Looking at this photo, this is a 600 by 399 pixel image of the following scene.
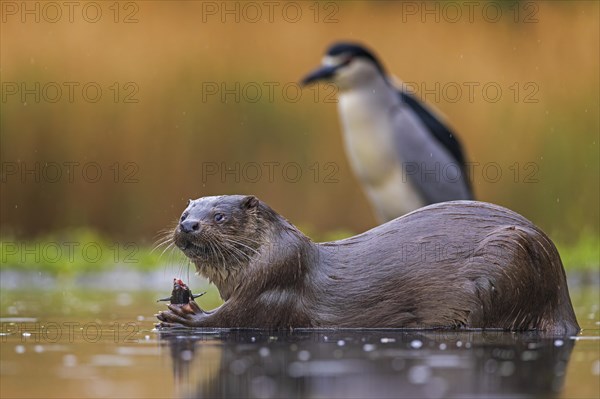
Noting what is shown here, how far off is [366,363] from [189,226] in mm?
2332

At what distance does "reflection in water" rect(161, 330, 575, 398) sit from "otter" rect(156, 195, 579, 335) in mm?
204

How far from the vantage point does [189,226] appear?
7.77 metres

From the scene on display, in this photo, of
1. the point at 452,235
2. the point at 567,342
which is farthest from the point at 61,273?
the point at 567,342

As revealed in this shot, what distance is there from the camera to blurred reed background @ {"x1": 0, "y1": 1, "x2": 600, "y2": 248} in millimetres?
18422

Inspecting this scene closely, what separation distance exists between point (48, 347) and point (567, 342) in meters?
2.62

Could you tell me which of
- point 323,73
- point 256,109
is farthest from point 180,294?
point 256,109

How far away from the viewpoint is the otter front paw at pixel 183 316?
762 centimetres

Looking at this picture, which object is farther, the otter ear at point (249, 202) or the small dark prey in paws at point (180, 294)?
the otter ear at point (249, 202)
